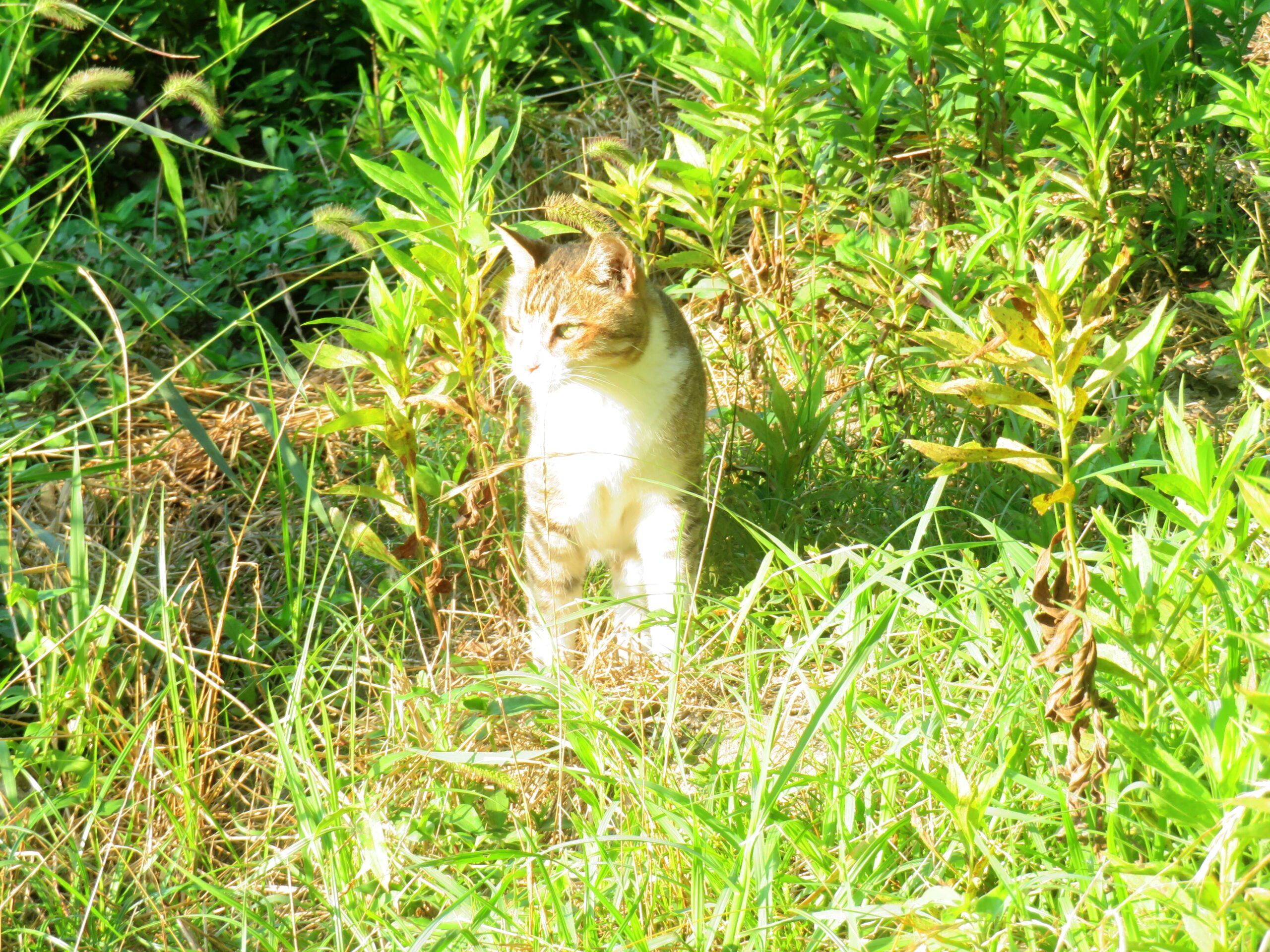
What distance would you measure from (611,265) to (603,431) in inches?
17.8

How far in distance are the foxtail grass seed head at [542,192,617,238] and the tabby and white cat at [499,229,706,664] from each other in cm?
8

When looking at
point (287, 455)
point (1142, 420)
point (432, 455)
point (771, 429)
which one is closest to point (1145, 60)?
point (1142, 420)

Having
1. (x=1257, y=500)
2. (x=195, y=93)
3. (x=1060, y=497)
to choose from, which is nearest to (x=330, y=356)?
(x=195, y=93)

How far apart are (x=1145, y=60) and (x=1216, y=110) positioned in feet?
0.81

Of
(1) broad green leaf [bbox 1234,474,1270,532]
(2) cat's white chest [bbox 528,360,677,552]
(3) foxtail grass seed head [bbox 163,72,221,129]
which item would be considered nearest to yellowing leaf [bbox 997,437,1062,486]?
(1) broad green leaf [bbox 1234,474,1270,532]

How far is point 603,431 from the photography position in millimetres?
2938

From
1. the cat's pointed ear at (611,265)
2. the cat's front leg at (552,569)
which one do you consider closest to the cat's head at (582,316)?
the cat's pointed ear at (611,265)

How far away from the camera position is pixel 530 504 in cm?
304

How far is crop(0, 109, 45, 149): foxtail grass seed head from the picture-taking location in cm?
244

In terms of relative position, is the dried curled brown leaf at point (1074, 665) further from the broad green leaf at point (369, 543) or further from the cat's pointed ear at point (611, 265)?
the cat's pointed ear at point (611, 265)

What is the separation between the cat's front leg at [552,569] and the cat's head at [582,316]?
378mm

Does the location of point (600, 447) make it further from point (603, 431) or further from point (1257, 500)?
point (1257, 500)

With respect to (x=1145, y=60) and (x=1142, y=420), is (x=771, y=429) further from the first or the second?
(x=1145, y=60)

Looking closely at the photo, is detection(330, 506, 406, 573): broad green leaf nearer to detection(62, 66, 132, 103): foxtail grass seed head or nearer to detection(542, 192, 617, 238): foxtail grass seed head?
detection(542, 192, 617, 238): foxtail grass seed head
